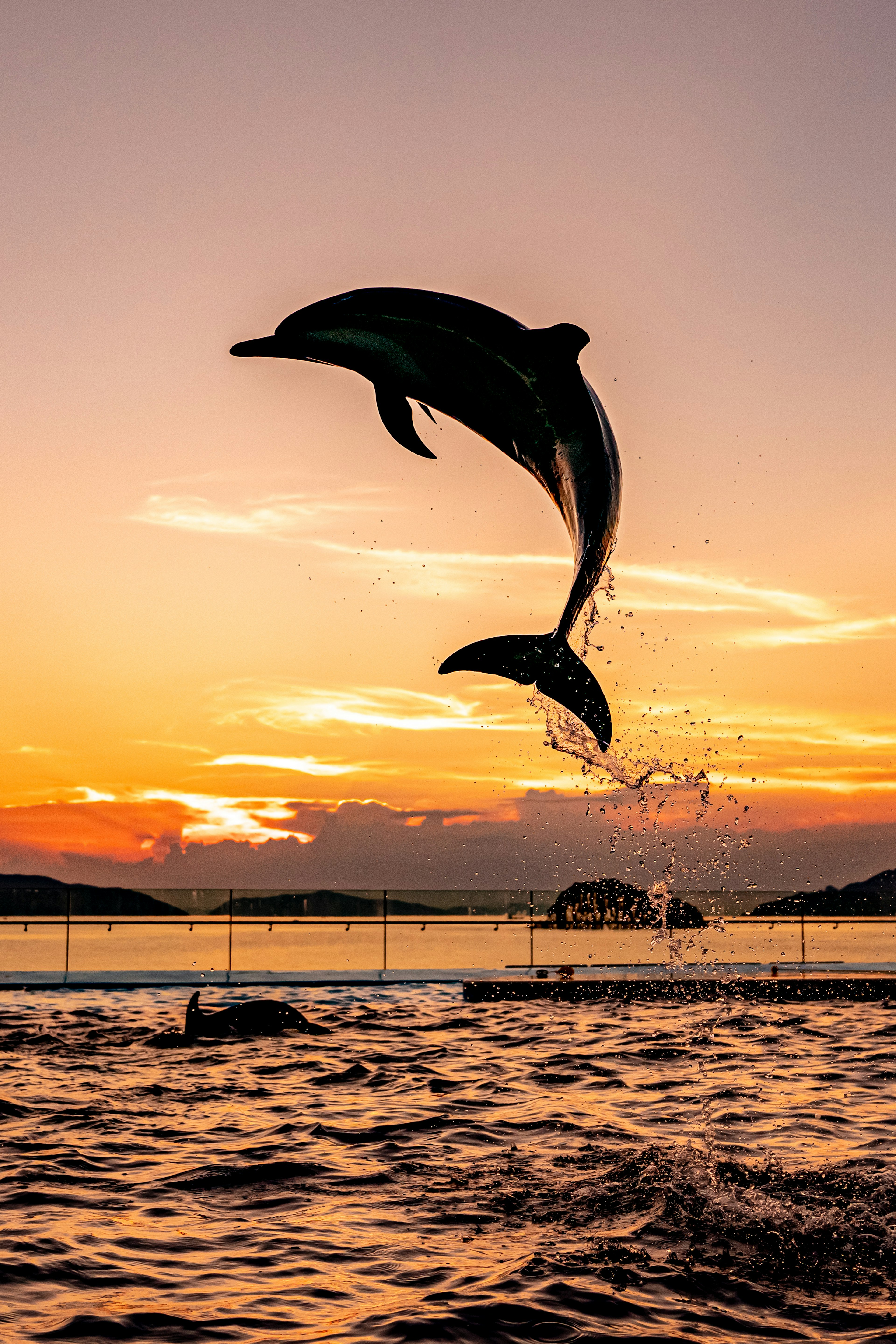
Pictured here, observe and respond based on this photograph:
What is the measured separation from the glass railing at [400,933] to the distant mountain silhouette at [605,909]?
0.14m

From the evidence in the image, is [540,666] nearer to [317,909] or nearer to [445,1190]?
[445,1190]

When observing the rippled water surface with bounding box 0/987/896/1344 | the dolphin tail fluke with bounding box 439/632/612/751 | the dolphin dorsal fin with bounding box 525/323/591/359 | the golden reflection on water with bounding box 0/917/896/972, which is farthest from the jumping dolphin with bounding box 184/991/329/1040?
the dolphin dorsal fin with bounding box 525/323/591/359

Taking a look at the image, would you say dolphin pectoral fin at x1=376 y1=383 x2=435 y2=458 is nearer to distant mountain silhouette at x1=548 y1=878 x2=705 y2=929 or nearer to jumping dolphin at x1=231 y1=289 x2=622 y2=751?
jumping dolphin at x1=231 y1=289 x2=622 y2=751

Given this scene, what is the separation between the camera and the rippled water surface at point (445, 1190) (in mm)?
6383

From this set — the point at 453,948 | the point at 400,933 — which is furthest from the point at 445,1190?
the point at 453,948

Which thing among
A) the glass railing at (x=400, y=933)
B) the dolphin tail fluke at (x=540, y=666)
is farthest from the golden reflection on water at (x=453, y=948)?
the dolphin tail fluke at (x=540, y=666)

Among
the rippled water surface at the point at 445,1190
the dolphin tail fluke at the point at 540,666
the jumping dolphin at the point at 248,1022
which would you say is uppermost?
the dolphin tail fluke at the point at 540,666

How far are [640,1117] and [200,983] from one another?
13.7 metres

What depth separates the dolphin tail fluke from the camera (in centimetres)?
816

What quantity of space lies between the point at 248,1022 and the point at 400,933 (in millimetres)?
13100

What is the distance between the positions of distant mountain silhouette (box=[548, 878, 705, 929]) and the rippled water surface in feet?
39.4

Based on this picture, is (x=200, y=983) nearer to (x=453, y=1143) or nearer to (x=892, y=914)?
(x=453, y=1143)

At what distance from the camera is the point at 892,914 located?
32.3m

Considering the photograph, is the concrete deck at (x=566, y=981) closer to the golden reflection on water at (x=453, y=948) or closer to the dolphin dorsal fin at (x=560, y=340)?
the golden reflection on water at (x=453, y=948)
